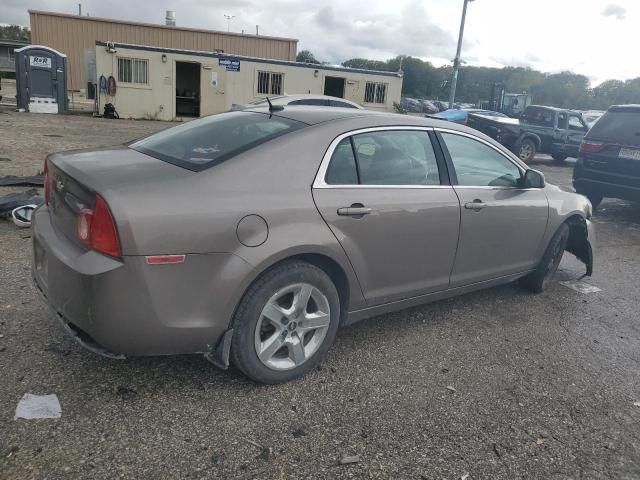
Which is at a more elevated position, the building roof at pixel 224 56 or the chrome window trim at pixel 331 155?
the building roof at pixel 224 56

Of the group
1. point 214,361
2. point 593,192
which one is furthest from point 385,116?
point 593,192

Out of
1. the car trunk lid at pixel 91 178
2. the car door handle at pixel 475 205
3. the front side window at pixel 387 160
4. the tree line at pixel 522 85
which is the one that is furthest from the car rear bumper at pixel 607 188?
the tree line at pixel 522 85

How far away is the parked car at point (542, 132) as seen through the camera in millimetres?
15641

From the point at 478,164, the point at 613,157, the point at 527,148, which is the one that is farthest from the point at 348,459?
the point at 527,148

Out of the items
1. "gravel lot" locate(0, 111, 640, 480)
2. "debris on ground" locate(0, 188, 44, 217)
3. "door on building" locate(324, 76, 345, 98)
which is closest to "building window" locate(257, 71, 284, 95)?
"door on building" locate(324, 76, 345, 98)

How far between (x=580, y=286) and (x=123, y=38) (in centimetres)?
3692

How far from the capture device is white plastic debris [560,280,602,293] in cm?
495

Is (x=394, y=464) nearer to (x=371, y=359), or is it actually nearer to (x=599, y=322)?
(x=371, y=359)

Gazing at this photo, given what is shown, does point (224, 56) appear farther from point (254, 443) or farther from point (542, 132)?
point (254, 443)

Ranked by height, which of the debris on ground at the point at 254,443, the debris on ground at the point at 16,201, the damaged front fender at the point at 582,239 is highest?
the damaged front fender at the point at 582,239

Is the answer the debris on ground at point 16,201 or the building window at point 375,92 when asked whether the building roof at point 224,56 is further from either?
the debris on ground at point 16,201

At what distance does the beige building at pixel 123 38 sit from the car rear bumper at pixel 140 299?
3515cm

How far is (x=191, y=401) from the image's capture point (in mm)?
2697

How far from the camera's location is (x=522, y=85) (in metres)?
66.4
